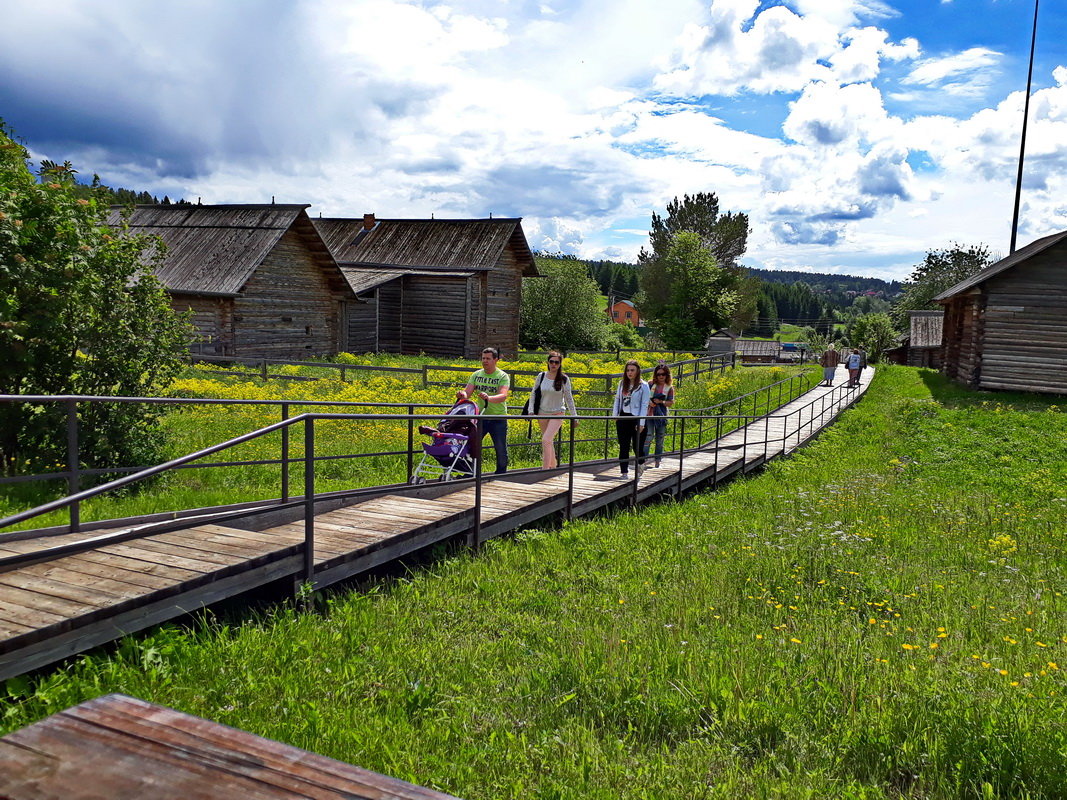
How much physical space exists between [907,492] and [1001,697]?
397 inches

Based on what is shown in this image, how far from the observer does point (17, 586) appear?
4.18m

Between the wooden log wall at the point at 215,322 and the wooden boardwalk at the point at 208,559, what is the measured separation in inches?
846

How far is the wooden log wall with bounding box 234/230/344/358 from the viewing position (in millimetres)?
28250

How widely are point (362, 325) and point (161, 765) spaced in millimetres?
36192

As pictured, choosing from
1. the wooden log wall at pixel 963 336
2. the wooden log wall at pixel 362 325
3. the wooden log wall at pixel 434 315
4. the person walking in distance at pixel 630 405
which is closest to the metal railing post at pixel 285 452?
the person walking in distance at pixel 630 405

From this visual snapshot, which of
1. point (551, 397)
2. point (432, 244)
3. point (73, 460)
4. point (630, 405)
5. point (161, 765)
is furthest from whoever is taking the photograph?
point (432, 244)

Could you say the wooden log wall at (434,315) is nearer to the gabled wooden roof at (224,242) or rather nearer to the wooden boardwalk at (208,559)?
the gabled wooden roof at (224,242)

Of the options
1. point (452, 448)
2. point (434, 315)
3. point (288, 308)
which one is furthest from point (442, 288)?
point (452, 448)

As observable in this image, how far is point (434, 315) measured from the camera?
38.7 metres

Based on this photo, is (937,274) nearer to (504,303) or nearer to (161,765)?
(504,303)

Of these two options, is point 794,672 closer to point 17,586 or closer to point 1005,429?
point 17,586

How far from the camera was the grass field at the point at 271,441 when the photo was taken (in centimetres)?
860

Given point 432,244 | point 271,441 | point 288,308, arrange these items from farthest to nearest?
point 432,244 < point 288,308 < point 271,441

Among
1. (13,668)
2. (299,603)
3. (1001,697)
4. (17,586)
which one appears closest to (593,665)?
(299,603)
